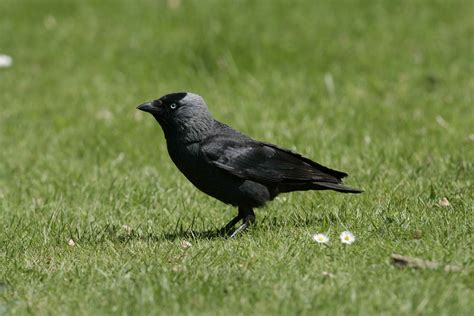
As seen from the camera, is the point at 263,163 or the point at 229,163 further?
the point at 263,163

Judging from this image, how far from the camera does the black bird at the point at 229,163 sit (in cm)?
609

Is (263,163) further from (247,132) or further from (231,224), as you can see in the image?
(247,132)

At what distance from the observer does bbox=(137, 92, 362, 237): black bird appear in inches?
240

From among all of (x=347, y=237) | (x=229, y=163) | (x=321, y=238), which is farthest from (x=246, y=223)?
(x=347, y=237)

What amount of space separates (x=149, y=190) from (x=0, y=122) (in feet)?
9.44

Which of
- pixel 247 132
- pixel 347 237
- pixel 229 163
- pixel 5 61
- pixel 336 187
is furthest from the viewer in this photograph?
pixel 5 61

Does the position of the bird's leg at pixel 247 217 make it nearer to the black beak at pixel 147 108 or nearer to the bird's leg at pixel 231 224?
the bird's leg at pixel 231 224

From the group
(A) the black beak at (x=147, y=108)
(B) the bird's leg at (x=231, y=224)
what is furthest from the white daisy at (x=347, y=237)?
(A) the black beak at (x=147, y=108)

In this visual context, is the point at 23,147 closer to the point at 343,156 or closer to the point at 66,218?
the point at 66,218

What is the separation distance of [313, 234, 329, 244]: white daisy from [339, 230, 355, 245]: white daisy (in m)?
0.09

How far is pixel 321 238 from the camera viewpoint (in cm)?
545

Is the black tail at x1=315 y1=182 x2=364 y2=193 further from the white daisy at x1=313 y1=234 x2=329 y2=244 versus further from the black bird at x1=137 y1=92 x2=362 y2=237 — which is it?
the white daisy at x1=313 y1=234 x2=329 y2=244

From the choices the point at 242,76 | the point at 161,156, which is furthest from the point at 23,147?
the point at 242,76

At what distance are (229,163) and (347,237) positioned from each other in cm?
106
